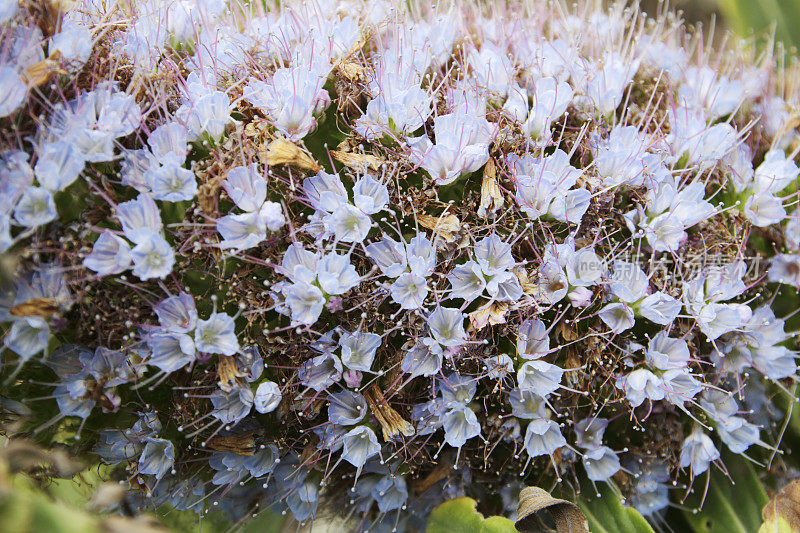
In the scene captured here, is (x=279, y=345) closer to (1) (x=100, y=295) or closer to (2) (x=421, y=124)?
(1) (x=100, y=295)

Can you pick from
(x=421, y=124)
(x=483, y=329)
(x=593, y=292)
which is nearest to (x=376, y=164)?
(x=421, y=124)

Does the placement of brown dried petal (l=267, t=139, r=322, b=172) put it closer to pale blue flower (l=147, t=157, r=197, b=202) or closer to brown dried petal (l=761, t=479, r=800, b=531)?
pale blue flower (l=147, t=157, r=197, b=202)

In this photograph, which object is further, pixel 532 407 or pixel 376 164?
pixel 532 407

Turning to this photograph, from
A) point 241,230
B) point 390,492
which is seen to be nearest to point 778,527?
point 390,492

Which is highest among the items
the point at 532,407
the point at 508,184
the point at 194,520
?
the point at 508,184

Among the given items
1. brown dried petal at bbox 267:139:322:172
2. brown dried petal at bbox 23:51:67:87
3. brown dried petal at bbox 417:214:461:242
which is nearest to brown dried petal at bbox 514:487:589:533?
brown dried petal at bbox 417:214:461:242

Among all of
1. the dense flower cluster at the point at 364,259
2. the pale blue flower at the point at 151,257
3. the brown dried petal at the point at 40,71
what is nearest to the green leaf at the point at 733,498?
the dense flower cluster at the point at 364,259
